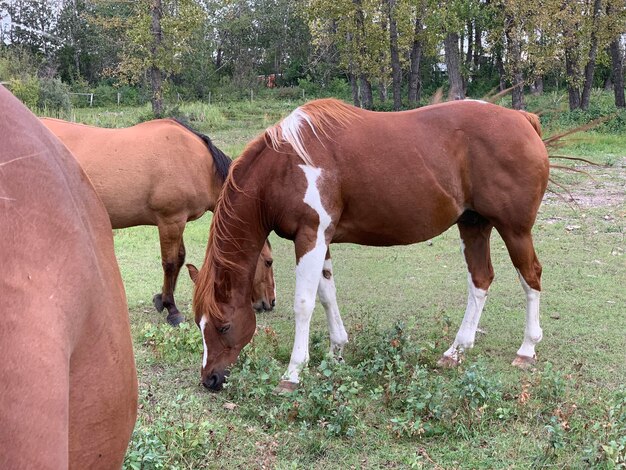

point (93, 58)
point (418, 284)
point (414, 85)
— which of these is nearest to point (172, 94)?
point (93, 58)

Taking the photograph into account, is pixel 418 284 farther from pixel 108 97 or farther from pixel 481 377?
pixel 108 97

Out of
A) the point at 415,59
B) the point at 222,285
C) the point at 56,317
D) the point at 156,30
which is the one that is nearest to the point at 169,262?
the point at 222,285

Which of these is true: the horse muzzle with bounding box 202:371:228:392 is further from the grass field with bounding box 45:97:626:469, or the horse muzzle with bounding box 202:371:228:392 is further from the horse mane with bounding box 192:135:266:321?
the horse mane with bounding box 192:135:266:321

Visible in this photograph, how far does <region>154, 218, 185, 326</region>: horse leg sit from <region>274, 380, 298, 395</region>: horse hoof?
5.32 feet

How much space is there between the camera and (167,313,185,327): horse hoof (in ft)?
15.8

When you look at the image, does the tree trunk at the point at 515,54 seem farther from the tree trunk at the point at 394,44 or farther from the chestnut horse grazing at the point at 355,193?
the chestnut horse grazing at the point at 355,193

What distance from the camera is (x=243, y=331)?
3584 mm

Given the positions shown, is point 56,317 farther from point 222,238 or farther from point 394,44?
point 394,44

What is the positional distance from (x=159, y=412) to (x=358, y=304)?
2.38 m

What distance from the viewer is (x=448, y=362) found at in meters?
3.84

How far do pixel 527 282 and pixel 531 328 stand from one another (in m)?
0.30

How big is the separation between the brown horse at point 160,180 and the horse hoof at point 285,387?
135 cm

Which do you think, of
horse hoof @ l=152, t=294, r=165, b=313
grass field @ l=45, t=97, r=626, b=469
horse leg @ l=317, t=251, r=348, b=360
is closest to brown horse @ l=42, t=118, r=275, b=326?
horse hoof @ l=152, t=294, r=165, b=313

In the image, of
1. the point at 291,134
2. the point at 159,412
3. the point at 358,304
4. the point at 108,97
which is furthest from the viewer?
the point at 108,97
